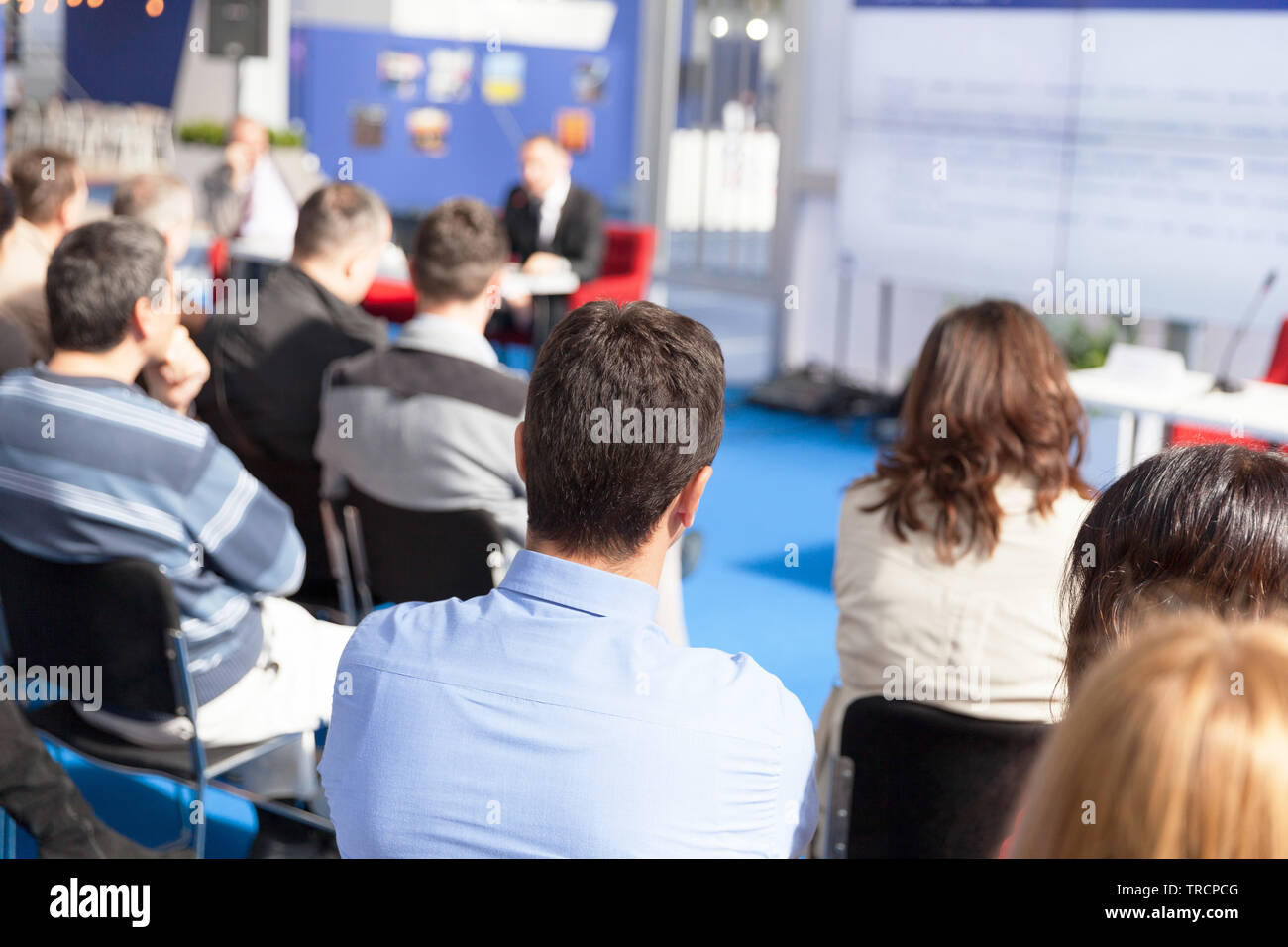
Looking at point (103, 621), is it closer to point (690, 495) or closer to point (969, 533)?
point (690, 495)

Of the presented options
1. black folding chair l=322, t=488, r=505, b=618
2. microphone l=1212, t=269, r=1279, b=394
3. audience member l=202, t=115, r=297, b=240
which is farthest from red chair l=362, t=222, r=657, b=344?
black folding chair l=322, t=488, r=505, b=618

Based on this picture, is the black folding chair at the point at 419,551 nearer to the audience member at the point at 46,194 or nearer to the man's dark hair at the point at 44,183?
the audience member at the point at 46,194

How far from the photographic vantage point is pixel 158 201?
4.25 meters

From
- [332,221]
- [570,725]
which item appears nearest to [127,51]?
[332,221]

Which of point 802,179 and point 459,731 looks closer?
point 459,731

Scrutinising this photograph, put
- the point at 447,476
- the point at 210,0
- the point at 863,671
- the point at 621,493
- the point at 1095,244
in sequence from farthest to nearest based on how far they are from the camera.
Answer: the point at 210,0 < the point at 1095,244 < the point at 447,476 < the point at 863,671 < the point at 621,493

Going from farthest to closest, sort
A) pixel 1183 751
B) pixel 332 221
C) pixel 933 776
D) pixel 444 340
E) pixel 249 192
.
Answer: pixel 249 192 → pixel 332 221 → pixel 444 340 → pixel 933 776 → pixel 1183 751

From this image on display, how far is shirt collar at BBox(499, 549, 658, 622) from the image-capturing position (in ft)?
4.24

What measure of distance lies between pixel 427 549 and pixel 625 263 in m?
5.86

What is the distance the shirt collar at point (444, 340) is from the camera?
3018mm
